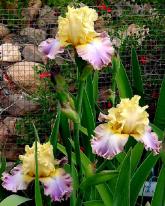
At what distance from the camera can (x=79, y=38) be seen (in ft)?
6.50

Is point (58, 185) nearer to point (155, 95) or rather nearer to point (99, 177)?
point (99, 177)

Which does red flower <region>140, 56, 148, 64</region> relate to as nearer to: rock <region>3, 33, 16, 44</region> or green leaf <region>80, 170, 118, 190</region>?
rock <region>3, 33, 16, 44</region>

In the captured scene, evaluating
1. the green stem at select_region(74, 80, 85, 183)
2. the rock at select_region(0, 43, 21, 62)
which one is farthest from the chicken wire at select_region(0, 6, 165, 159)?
the green stem at select_region(74, 80, 85, 183)

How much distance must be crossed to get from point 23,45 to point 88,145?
→ 2.50m

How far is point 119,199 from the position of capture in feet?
6.97

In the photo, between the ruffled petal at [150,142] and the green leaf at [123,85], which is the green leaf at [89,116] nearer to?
the green leaf at [123,85]

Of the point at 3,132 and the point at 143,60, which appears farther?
the point at 143,60

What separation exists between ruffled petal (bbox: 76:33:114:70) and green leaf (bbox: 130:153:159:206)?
51 cm

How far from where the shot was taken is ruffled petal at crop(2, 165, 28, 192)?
6.78ft

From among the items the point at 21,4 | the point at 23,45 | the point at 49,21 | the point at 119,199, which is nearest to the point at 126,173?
the point at 119,199

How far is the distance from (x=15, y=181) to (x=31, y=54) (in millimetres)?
2963

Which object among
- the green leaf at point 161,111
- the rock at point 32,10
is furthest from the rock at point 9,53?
the green leaf at point 161,111

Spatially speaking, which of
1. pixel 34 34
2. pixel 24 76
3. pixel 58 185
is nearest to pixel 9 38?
pixel 34 34

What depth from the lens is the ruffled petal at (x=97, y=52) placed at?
1886 mm
